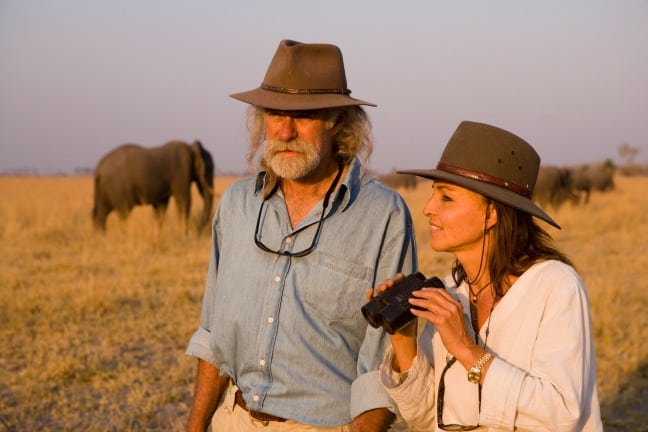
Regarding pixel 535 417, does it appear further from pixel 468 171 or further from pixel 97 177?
pixel 97 177

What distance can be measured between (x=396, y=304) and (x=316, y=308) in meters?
0.54

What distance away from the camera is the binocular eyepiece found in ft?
6.96

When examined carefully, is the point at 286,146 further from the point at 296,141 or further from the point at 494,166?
the point at 494,166

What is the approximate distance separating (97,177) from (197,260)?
6912 millimetres

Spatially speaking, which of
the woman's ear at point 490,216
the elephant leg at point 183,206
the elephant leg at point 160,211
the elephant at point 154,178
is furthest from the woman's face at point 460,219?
the elephant at point 154,178

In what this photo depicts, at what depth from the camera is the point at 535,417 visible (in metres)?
2.00

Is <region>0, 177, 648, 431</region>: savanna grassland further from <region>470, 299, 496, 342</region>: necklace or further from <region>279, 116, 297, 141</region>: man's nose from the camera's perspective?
<region>470, 299, 496, 342</region>: necklace

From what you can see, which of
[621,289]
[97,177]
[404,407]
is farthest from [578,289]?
[97,177]

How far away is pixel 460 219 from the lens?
226 cm

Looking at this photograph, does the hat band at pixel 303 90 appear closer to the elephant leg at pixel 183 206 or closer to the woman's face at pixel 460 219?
the woman's face at pixel 460 219

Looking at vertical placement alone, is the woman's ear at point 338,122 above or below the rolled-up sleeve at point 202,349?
above

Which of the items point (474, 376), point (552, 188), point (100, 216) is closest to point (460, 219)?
point (474, 376)

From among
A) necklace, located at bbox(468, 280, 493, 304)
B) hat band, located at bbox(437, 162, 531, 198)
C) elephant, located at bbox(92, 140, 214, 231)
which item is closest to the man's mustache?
hat band, located at bbox(437, 162, 531, 198)

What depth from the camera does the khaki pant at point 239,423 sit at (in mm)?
2594
